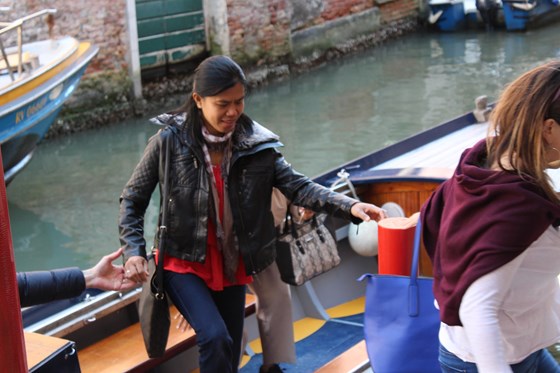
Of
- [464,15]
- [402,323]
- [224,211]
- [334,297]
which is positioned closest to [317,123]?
[464,15]

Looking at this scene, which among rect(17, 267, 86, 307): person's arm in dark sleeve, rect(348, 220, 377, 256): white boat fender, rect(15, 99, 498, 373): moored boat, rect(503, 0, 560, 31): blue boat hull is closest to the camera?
rect(17, 267, 86, 307): person's arm in dark sleeve

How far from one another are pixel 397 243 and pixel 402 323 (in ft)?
2.31

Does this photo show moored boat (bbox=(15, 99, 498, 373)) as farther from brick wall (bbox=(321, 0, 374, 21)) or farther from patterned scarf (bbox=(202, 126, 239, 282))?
brick wall (bbox=(321, 0, 374, 21))

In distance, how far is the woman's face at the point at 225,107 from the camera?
7.06 feet

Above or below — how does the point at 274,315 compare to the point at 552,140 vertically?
below

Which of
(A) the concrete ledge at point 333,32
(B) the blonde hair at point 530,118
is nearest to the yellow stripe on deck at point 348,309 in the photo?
(B) the blonde hair at point 530,118

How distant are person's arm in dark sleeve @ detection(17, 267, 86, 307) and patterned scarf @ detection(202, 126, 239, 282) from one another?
0.34 meters

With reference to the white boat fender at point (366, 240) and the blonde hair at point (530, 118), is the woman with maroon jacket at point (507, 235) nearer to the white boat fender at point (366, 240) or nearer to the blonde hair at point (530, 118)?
the blonde hair at point (530, 118)

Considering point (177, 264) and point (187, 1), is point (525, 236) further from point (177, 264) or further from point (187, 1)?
point (187, 1)

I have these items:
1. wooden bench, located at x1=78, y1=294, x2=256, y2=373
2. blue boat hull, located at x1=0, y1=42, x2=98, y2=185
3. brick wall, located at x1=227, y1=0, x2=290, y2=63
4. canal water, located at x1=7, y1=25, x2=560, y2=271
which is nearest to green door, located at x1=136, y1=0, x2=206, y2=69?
brick wall, located at x1=227, y1=0, x2=290, y2=63

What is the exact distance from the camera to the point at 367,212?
7.20 feet

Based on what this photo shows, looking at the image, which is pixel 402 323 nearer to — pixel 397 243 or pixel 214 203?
pixel 214 203

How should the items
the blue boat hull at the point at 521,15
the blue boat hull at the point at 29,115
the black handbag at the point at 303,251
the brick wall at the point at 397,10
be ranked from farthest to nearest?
the blue boat hull at the point at 521,15 < the brick wall at the point at 397,10 < the blue boat hull at the point at 29,115 < the black handbag at the point at 303,251

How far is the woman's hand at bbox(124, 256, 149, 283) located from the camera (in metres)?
2.13
